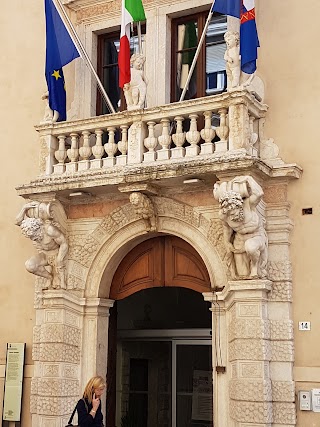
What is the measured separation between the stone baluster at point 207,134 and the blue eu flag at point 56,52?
6.62 feet

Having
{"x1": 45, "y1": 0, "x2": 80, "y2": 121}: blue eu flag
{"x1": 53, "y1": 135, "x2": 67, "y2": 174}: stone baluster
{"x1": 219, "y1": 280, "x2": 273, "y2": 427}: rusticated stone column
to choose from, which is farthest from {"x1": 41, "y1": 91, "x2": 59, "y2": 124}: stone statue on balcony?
{"x1": 219, "y1": 280, "x2": 273, "y2": 427}: rusticated stone column

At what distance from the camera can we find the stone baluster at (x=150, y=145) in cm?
789

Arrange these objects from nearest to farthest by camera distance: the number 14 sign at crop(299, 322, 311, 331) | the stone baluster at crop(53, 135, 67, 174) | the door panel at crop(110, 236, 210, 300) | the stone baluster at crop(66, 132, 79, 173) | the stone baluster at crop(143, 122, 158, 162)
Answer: the number 14 sign at crop(299, 322, 311, 331) → the stone baluster at crop(143, 122, 158, 162) → the door panel at crop(110, 236, 210, 300) → the stone baluster at crop(66, 132, 79, 173) → the stone baluster at crop(53, 135, 67, 174)

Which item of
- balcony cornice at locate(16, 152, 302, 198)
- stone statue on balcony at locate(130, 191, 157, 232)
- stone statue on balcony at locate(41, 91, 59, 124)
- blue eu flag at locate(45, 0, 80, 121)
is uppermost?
blue eu flag at locate(45, 0, 80, 121)

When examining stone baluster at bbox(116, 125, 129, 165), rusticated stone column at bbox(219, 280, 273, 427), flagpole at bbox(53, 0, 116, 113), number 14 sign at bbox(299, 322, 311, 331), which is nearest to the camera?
rusticated stone column at bbox(219, 280, 273, 427)

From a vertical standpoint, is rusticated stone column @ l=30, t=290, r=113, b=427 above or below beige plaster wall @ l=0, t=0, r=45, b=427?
below

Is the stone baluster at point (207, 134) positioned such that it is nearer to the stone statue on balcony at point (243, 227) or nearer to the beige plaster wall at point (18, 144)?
the stone statue on balcony at point (243, 227)

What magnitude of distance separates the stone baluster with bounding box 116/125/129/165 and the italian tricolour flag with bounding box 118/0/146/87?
1.73 ft

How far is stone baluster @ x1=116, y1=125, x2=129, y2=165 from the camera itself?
8.09 m

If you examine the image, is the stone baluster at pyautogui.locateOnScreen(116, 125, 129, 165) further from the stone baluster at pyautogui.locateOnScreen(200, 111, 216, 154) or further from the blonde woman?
the blonde woman

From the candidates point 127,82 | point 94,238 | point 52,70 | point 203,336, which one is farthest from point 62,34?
point 203,336

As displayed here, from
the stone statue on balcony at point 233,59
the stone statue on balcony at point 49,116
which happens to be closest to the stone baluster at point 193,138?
the stone statue on balcony at point 233,59

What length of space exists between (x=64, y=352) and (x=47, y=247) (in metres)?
1.26

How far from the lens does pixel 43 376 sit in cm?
823
